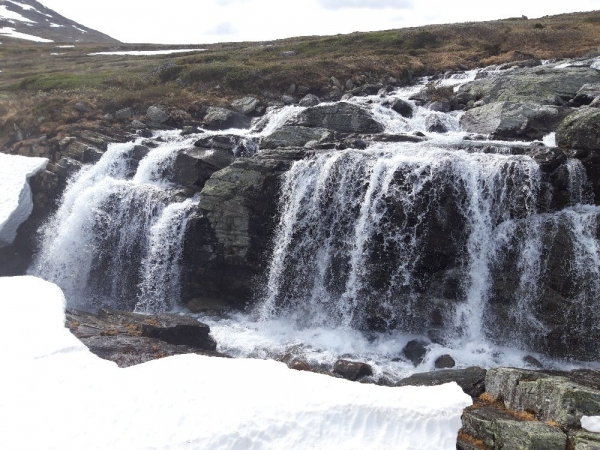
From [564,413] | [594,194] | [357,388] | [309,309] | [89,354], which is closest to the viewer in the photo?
[564,413]

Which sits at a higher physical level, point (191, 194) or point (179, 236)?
point (191, 194)

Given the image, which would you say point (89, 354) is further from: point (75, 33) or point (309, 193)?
point (75, 33)

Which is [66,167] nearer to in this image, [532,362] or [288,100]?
[288,100]

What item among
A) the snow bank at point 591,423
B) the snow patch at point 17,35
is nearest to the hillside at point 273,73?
the snow bank at point 591,423

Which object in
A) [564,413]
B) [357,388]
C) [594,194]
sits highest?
[594,194]

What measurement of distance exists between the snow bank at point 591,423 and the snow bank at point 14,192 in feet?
109

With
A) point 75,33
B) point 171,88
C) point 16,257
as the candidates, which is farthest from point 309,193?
point 75,33

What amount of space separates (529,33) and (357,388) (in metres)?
50.6

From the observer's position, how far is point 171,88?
50.0 m

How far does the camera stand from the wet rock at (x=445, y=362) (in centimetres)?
1944

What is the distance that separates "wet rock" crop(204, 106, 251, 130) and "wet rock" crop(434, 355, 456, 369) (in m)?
27.0

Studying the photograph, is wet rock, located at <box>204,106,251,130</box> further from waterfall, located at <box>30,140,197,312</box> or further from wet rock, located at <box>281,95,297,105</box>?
waterfall, located at <box>30,140,197,312</box>

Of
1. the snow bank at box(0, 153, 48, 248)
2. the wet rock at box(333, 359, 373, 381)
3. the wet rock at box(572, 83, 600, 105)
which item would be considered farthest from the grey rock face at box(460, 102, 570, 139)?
the snow bank at box(0, 153, 48, 248)

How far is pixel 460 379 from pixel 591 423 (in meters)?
5.28
